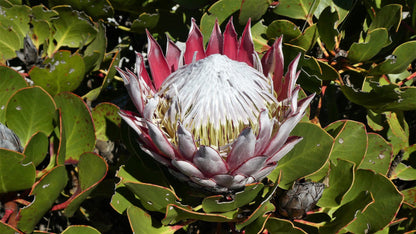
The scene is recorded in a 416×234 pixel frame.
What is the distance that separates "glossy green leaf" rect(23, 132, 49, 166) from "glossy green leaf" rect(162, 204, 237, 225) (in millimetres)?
459

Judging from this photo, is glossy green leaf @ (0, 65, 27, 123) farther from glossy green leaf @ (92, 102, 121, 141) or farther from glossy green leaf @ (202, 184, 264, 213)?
glossy green leaf @ (202, 184, 264, 213)

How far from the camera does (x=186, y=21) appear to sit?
1969mm

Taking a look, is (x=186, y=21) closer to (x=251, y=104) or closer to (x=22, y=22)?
(x=22, y=22)

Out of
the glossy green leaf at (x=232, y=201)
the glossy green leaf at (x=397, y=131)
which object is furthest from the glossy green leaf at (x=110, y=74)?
the glossy green leaf at (x=397, y=131)

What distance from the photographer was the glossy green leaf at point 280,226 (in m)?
1.32

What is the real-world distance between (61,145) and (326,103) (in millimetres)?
1167

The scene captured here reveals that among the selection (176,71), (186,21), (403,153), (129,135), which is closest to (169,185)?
(129,135)

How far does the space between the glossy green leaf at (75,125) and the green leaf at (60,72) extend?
0.43 feet

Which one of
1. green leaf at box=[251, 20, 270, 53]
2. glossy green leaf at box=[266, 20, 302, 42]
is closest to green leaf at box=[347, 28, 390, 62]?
glossy green leaf at box=[266, 20, 302, 42]

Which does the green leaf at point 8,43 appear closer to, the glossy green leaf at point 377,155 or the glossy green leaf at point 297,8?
the glossy green leaf at point 297,8

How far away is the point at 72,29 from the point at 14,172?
726 millimetres

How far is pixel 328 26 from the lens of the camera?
159cm

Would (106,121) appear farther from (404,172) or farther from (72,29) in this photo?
(404,172)

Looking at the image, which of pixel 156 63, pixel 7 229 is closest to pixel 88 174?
pixel 7 229
